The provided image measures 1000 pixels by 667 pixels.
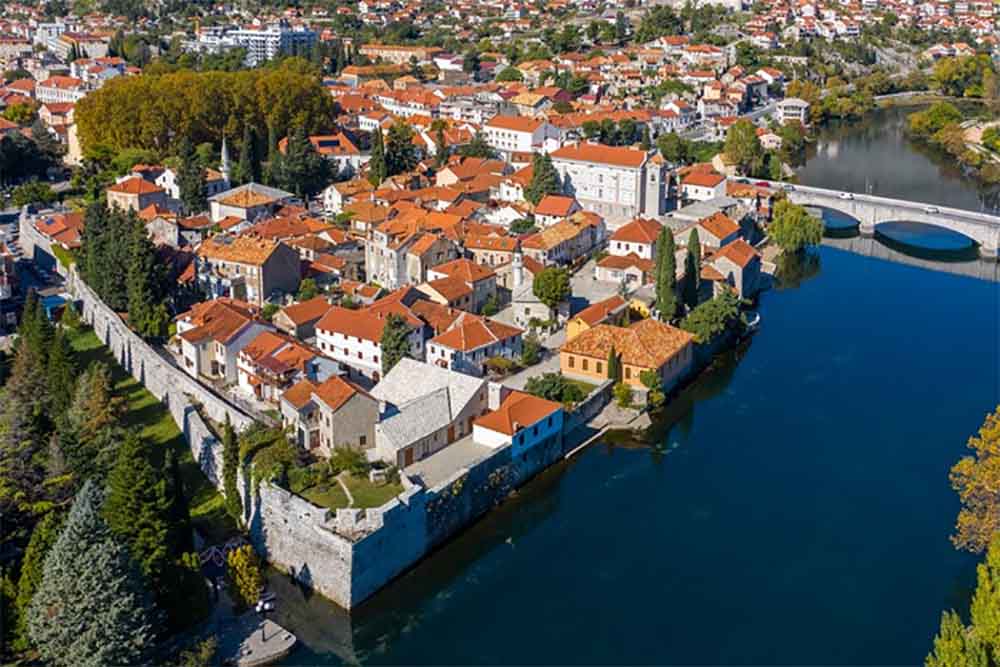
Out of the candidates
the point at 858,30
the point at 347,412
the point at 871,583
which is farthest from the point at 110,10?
the point at 871,583

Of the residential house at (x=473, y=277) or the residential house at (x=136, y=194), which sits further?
the residential house at (x=136, y=194)

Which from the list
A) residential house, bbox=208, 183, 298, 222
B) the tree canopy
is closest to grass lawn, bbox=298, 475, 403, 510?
residential house, bbox=208, 183, 298, 222

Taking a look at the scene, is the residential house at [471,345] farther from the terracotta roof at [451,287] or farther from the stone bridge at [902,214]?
the stone bridge at [902,214]

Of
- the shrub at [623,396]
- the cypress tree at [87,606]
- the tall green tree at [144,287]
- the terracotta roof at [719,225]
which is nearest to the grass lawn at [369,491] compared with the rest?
the cypress tree at [87,606]

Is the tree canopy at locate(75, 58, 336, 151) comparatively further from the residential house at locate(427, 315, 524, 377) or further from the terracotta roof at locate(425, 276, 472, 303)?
the residential house at locate(427, 315, 524, 377)

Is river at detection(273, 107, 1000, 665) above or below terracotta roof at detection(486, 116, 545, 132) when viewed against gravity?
below
